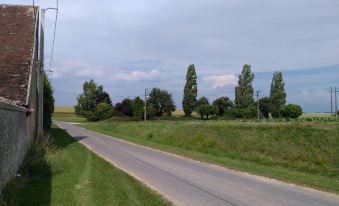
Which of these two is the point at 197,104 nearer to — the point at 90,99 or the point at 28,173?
the point at 90,99

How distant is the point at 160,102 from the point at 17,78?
89420 millimetres

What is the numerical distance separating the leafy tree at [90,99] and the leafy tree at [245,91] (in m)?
42.0

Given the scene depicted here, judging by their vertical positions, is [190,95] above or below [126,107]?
above

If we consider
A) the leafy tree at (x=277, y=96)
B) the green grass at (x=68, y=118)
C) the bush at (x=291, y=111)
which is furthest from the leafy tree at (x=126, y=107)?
the bush at (x=291, y=111)

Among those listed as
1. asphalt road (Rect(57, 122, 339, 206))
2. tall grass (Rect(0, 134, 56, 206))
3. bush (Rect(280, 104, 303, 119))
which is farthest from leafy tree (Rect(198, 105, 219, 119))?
tall grass (Rect(0, 134, 56, 206))

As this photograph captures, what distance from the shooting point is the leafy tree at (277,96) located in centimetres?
9588

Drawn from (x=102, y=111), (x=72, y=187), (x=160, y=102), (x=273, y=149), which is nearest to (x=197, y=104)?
(x=160, y=102)

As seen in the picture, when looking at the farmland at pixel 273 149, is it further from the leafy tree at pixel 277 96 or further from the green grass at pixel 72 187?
the leafy tree at pixel 277 96

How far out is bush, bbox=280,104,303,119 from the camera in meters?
87.5

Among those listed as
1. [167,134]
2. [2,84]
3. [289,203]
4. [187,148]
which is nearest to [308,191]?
[289,203]

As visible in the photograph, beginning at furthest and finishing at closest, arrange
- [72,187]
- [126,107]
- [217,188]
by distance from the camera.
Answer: [126,107] < [217,188] < [72,187]

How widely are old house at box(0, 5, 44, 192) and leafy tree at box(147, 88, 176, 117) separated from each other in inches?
3059

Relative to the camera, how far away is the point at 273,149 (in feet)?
83.1

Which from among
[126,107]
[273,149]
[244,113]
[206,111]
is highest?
[126,107]
